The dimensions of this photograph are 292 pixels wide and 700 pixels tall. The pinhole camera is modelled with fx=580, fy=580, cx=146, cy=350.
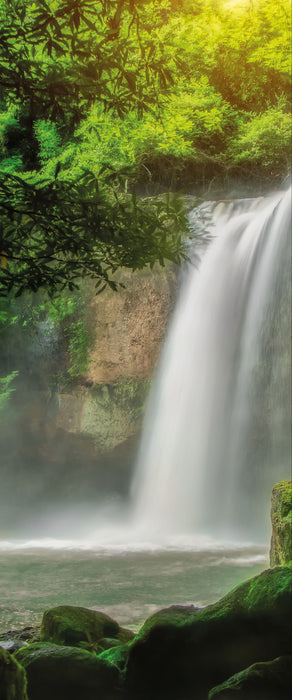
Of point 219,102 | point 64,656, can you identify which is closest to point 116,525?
point 64,656

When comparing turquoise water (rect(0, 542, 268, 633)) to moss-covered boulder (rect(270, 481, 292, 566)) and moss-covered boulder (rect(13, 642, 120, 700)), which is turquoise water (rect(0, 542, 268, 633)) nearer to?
moss-covered boulder (rect(270, 481, 292, 566))

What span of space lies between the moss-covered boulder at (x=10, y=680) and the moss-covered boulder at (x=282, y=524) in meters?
2.20

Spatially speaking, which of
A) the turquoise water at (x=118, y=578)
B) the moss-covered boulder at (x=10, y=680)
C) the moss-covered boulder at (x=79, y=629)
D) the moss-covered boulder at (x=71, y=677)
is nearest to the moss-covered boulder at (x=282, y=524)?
the moss-covered boulder at (x=79, y=629)

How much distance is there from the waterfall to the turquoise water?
1.51 metres

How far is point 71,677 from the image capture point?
3.34m

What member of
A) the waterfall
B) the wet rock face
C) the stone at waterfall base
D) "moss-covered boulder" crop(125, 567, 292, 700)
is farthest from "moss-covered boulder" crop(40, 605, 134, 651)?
the wet rock face

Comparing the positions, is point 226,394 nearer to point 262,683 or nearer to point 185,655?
point 185,655

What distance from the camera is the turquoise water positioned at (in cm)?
605

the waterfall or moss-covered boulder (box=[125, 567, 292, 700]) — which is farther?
the waterfall

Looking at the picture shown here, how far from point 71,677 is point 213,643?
→ 84cm

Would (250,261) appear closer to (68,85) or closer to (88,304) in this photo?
(88,304)

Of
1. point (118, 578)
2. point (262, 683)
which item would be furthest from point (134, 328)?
point (262, 683)

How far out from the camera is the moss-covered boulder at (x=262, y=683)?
2895mm

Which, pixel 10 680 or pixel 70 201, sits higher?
pixel 70 201
